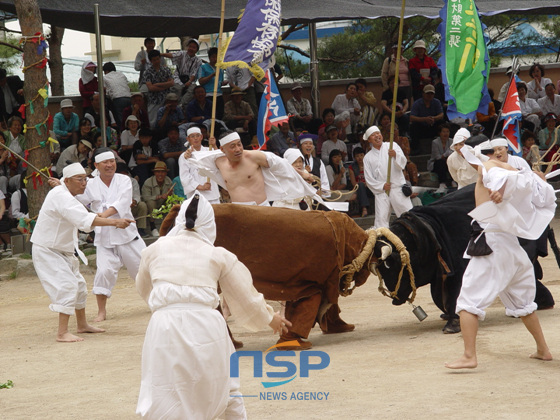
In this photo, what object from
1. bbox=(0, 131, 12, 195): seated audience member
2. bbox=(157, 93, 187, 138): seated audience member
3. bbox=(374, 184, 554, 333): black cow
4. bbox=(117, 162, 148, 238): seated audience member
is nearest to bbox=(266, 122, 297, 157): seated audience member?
bbox=(157, 93, 187, 138): seated audience member

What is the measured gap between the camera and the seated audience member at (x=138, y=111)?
1312cm

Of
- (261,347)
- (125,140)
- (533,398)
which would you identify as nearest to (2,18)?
(125,140)

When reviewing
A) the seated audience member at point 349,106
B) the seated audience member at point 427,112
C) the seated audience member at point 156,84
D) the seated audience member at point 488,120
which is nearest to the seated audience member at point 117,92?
the seated audience member at point 156,84

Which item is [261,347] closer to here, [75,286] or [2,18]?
[75,286]

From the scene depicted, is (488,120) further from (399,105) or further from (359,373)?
(359,373)

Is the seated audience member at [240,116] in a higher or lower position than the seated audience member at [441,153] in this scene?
higher

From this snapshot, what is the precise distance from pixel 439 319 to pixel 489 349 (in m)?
1.38

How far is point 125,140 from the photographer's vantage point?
41.7 feet

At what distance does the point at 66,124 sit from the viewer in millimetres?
12742

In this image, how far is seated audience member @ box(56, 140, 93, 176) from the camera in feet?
39.5

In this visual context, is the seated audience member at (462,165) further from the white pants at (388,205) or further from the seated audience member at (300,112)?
the seated audience member at (300,112)

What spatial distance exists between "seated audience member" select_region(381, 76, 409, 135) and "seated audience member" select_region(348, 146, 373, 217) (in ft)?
4.80

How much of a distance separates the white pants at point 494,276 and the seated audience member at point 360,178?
723 centimetres

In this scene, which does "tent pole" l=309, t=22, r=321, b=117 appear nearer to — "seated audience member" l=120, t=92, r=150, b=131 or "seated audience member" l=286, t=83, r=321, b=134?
"seated audience member" l=286, t=83, r=321, b=134
